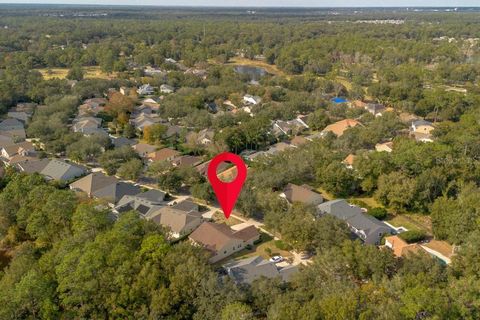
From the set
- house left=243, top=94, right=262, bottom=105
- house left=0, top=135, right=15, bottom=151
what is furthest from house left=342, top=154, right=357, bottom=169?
house left=0, top=135, right=15, bottom=151

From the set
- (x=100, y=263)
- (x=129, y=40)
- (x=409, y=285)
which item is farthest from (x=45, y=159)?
(x=129, y=40)

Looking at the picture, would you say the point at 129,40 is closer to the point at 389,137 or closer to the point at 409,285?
the point at 389,137

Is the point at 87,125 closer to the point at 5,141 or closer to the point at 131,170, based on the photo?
the point at 5,141

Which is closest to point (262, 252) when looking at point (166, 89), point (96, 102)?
point (96, 102)

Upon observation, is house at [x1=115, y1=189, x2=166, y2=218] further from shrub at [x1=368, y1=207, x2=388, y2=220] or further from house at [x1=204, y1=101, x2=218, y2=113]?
house at [x1=204, y1=101, x2=218, y2=113]

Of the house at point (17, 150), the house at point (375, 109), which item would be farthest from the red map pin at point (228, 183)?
the house at point (375, 109)

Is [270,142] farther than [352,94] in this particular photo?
No
